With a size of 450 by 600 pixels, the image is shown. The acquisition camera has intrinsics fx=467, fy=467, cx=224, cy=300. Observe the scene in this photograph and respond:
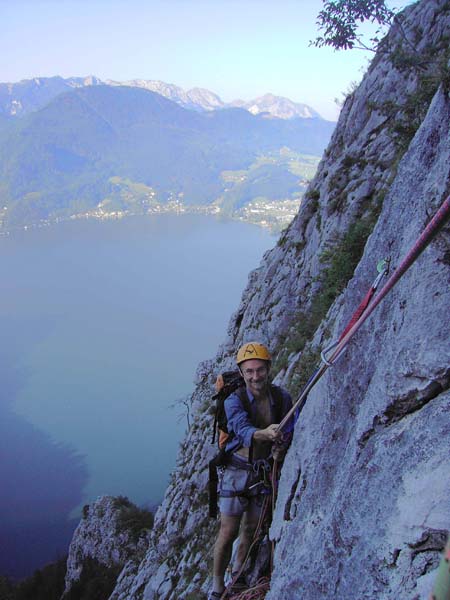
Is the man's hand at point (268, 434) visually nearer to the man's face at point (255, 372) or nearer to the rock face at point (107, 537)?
the man's face at point (255, 372)

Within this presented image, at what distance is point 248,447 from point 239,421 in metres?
0.29

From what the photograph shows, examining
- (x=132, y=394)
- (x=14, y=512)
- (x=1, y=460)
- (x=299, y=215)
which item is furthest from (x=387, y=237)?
(x=132, y=394)

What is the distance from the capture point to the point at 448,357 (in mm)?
2361

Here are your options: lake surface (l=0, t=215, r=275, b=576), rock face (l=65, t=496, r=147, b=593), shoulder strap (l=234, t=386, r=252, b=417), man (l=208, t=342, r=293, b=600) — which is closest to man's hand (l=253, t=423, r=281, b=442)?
man (l=208, t=342, r=293, b=600)

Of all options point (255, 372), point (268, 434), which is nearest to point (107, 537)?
point (268, 434)

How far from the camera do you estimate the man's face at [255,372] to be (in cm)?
411

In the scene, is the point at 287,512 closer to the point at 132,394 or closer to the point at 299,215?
the point at 299,215

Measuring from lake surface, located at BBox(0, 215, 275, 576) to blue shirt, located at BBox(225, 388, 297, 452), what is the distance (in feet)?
56.7

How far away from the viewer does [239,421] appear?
4.12 m

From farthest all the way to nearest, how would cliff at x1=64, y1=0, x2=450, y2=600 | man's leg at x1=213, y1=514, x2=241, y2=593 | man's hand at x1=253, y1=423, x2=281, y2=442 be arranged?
man's leg at x1=213, y1=514, x2=241, y2=593 → man's hand at x1=253, y1=423, x2=281, y2=442 → cliff at x1=64, y1=0, x2=450, y2=600

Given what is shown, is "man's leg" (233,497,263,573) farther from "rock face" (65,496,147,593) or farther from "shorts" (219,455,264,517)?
"rock face" (65,496,147,593)

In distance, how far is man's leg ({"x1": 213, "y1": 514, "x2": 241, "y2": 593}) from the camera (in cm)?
454

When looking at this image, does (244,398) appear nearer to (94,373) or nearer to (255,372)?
(255,372)

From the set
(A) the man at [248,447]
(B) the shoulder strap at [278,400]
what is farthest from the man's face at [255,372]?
(B) the shoulder strap at [278,400]
